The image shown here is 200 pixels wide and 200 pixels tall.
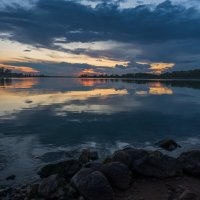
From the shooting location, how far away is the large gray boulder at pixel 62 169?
1139 cm

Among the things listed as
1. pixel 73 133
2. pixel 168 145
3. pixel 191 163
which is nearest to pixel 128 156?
pixel 191 163

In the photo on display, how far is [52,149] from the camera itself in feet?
50.1

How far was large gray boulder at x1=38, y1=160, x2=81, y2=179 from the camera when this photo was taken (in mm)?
11391

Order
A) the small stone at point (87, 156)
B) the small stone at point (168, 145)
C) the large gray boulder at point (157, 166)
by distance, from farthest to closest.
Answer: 1. the small stone at point (168, 145)
2. the small stone at point (87, 156)
3. the large gray boulder at point (157, 166)

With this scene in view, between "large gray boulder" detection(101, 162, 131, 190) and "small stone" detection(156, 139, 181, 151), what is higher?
"large gray boulder" detection(101, 162, 131, 190)

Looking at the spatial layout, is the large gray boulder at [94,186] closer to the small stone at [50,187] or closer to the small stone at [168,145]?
the small stone at [50,187]

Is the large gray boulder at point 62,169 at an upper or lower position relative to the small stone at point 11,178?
upper

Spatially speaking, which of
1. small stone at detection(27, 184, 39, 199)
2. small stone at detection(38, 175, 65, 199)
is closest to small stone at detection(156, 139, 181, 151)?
small stone at detection(38, 175, 65, 199)

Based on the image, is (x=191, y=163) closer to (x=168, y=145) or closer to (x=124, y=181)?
(x=124, y=181)

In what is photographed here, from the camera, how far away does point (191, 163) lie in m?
11.6

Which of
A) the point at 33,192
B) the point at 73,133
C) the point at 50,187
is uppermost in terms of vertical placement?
the point at 50,187

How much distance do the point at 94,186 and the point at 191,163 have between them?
14.1 feet

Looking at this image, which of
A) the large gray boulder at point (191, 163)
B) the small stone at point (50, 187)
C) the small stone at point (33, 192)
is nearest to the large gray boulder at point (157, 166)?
the large gray boulder at point (191, 163)

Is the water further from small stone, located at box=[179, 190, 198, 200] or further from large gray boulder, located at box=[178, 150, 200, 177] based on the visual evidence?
small stone, located at box=[179, 190, 198, 200]
